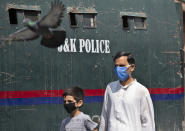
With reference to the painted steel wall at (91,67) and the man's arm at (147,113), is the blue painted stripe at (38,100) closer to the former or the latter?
the painted steel wall at (91,67)

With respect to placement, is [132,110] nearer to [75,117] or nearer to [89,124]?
[89,124]

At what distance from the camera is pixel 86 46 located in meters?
8.87

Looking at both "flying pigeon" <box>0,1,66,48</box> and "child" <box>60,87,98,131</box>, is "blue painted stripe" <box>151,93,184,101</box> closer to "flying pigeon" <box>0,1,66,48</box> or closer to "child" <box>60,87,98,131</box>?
"child" <box>60,87,98,131</box>

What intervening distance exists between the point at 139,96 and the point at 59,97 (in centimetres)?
342

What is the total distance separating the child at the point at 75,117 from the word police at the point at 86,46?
3298 mm

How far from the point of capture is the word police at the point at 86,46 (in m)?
8.60

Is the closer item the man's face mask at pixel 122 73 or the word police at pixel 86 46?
the man's face mask at pixel 122 73

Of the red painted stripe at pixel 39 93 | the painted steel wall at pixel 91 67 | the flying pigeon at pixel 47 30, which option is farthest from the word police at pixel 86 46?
the flying pigeon at pixel 47 30

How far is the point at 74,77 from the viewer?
870 centimetres

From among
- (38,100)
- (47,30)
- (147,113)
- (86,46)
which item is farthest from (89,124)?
(86,46)

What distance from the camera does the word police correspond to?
8602 millimetres

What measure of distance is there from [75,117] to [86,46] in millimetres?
3782

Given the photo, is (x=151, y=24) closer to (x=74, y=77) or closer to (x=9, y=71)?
(x=74, y=77)

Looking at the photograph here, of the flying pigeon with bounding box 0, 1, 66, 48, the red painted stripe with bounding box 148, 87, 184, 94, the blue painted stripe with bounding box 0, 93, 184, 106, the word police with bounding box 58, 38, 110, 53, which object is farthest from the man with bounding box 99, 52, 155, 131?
the red painted stripe with bounding box 148, 87, 184, 94
